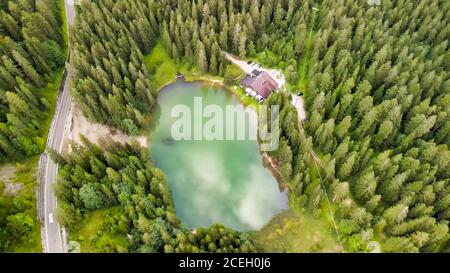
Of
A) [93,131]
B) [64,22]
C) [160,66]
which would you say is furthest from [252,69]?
[64,22]

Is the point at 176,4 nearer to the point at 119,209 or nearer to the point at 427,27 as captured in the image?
the point at 119,209

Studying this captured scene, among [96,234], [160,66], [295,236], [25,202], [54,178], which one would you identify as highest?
[160,66]

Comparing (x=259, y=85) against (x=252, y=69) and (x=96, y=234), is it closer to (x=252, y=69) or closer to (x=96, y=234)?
(x=252, y=69)

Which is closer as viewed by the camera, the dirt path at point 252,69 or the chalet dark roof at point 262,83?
the chalet dark roof at point 262,83

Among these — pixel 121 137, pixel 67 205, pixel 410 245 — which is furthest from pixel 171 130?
pixel 410 245

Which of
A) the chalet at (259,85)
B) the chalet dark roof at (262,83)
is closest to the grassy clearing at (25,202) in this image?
the chalet at (259,85)

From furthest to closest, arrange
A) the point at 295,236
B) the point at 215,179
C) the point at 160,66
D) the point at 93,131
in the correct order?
the point at 160,66 → the point at 93,131 → the point at 215,179 → the point at 295,236

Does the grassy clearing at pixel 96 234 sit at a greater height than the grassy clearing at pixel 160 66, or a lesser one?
lesser

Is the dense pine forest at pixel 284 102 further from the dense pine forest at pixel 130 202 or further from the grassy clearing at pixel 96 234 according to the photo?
the grassy clearing at pixel 96 234
